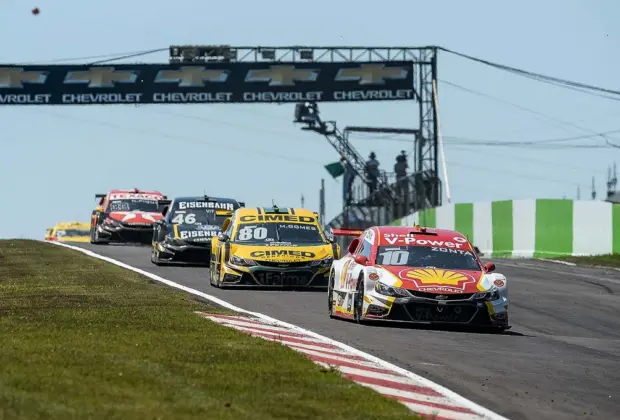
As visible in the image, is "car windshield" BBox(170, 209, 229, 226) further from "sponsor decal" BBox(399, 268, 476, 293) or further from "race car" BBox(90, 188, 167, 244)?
"sponsor decal" BBox(399, 268, 476, 293)

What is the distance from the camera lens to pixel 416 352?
47.7ft

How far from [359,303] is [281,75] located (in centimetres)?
3814

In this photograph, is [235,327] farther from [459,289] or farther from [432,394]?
[432,394]

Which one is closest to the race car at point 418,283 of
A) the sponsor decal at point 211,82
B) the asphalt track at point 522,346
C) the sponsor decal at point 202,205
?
the asphalt track at point 522,346

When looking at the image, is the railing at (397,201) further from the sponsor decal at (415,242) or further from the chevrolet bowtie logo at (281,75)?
the sponsor decal at (415,242)

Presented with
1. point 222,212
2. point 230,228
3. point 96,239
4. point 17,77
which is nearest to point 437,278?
point 230,228

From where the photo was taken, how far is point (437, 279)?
709 inches

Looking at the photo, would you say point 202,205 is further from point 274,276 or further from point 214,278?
point 274,276

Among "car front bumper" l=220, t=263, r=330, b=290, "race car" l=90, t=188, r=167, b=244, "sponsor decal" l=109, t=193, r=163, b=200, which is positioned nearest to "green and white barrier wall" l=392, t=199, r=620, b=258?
"race car" l=90, t=188, r=167, b=244

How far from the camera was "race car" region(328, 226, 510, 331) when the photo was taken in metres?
17.7

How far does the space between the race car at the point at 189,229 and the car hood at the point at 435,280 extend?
12512 mm

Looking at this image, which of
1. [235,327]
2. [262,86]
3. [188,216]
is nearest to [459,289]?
[235,327]

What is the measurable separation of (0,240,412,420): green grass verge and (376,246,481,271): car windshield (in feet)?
8.09

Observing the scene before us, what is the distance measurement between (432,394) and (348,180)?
53.7m
